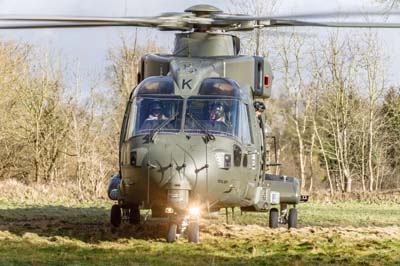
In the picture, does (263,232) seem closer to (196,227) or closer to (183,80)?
(196,227)

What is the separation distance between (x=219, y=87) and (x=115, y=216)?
11.8ft

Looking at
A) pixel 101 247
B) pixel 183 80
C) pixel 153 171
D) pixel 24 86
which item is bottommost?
pixel 101 247

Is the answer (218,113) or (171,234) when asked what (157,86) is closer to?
(218,113)

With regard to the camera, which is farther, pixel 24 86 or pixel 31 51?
pixel 31 51

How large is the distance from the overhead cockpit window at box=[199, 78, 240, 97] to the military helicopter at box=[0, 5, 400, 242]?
0.06ft

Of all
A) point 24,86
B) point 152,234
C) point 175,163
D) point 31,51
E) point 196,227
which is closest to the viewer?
point 175,163

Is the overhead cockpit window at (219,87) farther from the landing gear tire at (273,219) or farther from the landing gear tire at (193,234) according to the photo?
the landing gear tire at (273,219)

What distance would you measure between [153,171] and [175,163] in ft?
1.22

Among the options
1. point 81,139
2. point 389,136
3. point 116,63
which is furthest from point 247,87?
point 389,136

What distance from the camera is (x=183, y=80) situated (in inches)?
588

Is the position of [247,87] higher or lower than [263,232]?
higher

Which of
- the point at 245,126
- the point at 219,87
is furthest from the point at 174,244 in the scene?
the point at 219,87

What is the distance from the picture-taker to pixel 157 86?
1481 centimetres

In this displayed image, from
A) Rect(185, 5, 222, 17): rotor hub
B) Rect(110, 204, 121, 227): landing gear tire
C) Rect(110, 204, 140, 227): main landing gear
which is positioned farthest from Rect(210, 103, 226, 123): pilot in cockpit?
Rect(110, 204, 121, 227): landing gear tire
